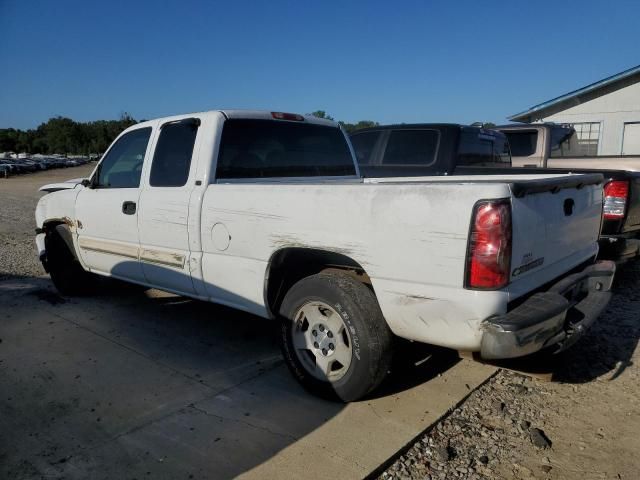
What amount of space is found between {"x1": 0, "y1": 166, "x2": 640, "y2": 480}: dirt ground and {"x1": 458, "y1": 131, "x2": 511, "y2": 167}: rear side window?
278cm

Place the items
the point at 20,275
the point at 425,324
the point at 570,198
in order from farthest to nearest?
the point at 20,275 → the point at 570,198 → the point at 425,324

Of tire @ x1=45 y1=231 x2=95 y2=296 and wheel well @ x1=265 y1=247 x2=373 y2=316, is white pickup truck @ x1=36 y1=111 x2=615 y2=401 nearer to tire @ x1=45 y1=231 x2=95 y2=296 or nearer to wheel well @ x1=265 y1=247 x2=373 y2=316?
wheel well @ x1=265 y1=247 x2=373 y2=316

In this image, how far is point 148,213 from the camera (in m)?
4.25

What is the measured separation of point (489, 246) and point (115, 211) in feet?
11.3

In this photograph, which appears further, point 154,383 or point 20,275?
point 20,275

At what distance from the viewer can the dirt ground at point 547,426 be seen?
8.75 feet

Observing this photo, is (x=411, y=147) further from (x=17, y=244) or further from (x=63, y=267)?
(x=17, y=244)

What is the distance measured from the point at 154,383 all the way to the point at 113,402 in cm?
33

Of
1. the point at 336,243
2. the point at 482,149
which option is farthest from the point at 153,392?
the point at 482,149

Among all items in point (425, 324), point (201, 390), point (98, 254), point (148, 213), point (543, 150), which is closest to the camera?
point (425, 324)

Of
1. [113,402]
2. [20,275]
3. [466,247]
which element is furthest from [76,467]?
[20,275]

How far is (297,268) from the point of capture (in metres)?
3.54

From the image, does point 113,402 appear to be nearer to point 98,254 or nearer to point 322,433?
point 322,433

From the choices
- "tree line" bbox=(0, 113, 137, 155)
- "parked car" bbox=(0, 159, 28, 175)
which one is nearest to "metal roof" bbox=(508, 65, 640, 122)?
"parked car" bbox=(0, 159, 28, 175)
